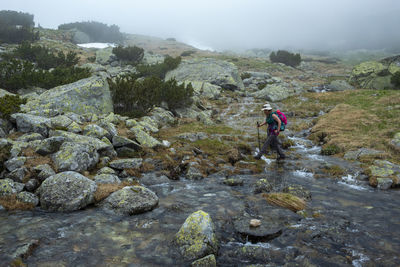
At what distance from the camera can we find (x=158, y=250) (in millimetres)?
5301

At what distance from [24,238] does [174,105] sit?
18540mm

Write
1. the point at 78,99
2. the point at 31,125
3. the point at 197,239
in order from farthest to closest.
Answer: the point at 78,99 → the point at 31,125 → the point at 197,239

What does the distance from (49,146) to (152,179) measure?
13.4ft

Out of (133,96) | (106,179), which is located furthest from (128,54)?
(106,179)

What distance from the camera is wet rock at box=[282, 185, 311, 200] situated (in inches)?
324

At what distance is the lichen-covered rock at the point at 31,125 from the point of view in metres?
10.6

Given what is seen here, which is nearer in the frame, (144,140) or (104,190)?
(104,190)

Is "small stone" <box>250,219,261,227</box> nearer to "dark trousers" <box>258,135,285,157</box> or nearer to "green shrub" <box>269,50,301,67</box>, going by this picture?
"dark trousers" <box>258,135,285,157</box>

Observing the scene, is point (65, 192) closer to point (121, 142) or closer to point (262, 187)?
point (121, 142)

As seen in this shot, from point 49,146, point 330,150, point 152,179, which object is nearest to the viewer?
point 49,146

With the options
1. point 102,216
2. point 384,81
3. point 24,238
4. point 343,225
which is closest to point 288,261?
point 343,225

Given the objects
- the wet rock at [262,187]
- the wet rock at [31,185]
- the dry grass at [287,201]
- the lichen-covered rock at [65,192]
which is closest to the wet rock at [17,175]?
the wet rock at [31,185]

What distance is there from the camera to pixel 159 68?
40344 mm

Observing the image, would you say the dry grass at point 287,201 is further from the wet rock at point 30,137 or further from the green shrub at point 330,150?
the wet rock at point 30,137
